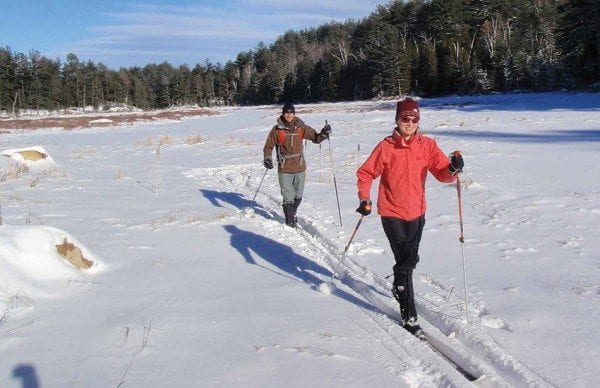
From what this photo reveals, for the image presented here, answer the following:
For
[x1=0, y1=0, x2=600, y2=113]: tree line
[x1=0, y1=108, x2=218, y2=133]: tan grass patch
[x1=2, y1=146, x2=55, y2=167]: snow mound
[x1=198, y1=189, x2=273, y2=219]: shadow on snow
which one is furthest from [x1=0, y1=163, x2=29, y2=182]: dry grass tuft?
[x1=0, y1=0, x2=600, y2=113]: tree line

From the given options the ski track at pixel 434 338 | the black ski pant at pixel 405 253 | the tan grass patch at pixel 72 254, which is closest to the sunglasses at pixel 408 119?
the black ski pant at pixel 405 253

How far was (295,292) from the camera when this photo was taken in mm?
5234

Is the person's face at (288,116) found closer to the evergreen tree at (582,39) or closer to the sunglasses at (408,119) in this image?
the sunglasses at (408,119)

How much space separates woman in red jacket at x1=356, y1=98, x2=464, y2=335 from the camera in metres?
4.27

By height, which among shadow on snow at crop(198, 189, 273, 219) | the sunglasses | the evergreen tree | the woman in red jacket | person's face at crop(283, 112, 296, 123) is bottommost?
shadow on snow at crop(198, 189, 273, 219)

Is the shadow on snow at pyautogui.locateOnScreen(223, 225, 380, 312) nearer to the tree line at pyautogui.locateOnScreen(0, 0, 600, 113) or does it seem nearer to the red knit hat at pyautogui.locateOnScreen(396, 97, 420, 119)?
the red knit hat at pyautogui.locateOnScreen(396, 97, 420, 119)

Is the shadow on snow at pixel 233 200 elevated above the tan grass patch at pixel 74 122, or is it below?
below

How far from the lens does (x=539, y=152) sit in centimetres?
1355

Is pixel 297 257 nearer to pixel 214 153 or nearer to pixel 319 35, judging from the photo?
pixel 214 153

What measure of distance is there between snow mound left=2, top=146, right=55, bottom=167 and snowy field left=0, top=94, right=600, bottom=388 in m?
5.33

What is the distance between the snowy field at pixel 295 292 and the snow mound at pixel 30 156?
5.33m

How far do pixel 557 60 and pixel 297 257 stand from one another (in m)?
45.3

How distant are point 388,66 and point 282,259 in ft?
203

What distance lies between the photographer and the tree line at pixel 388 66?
145 feet
